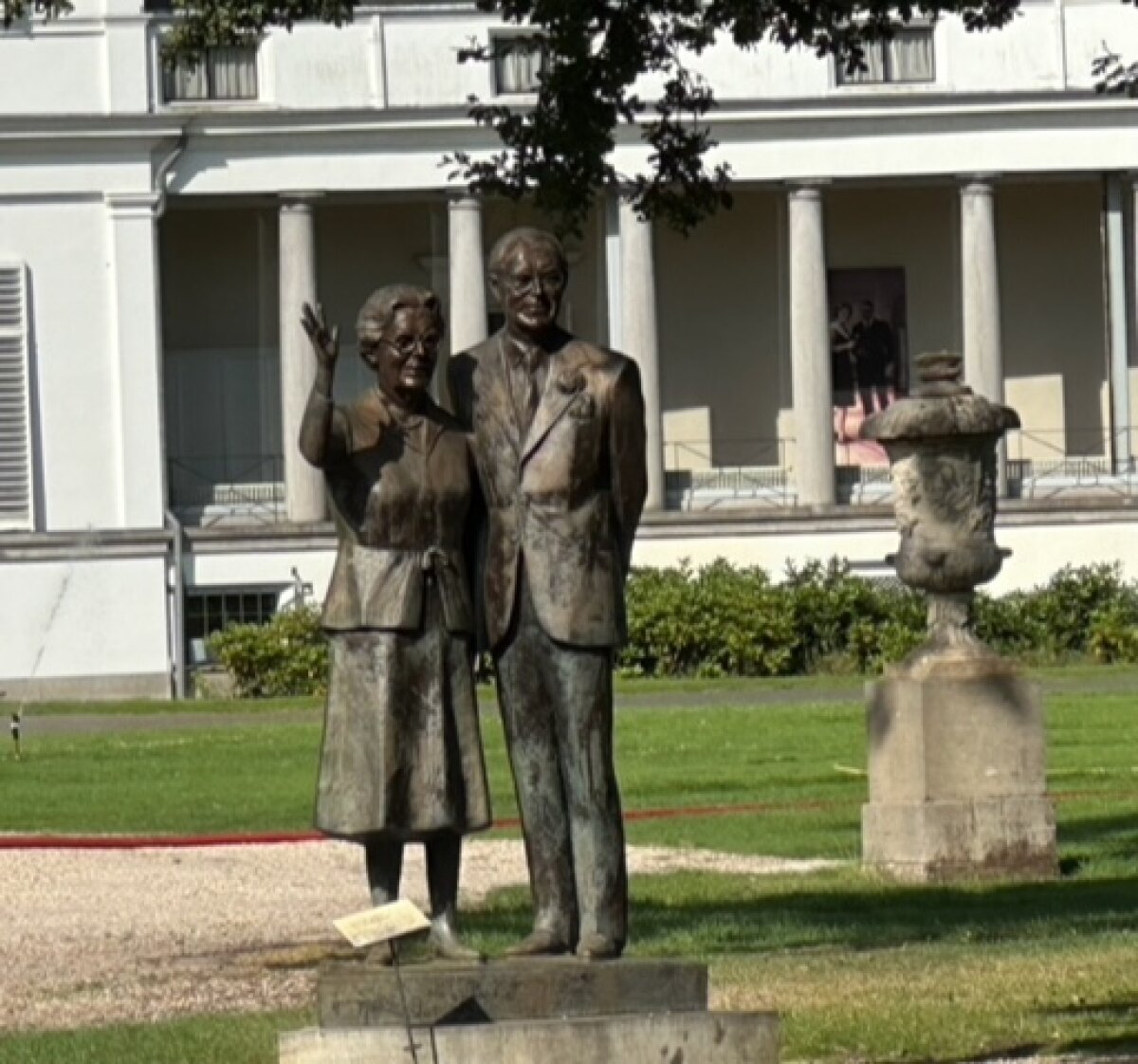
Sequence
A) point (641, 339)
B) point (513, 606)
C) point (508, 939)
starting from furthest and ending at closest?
point (641, 339) < point (508, 939) < point (513, 606)

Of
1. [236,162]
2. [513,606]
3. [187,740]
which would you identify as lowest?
[187,740]

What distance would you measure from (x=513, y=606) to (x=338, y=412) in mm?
744

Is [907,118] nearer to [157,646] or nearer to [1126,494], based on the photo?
[1126,494]

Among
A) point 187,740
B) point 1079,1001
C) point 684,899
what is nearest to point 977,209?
point 187,740

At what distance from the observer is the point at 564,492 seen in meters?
12.4

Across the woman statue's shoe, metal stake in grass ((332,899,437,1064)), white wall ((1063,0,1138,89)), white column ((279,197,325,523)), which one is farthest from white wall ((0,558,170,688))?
metal stake in grass ((332,899,437,1064))

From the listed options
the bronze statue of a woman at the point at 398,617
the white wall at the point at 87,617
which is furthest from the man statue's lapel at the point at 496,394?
the white wall at the point at 87,617

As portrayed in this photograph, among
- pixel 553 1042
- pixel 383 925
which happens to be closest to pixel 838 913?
pixel 553 1042

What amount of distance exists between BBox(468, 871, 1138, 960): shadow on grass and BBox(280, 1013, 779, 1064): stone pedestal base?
638 cm

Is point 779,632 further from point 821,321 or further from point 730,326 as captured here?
point 730,326

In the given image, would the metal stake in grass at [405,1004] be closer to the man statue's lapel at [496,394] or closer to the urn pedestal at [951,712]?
the man statue's lapel at [496,394]

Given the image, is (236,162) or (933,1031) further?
(236,162)

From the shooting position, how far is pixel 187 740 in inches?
1451

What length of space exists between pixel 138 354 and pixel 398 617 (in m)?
37.8
